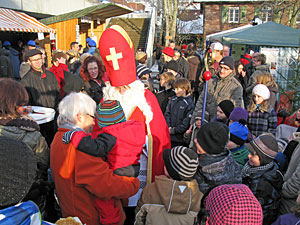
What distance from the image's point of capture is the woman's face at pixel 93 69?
4.91 meters

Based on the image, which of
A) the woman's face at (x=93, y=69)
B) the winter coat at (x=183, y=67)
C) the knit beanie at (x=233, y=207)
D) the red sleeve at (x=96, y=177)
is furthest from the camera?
the winter coat at (x=183, y=67)

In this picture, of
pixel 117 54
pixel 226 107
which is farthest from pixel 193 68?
pixel 117 54

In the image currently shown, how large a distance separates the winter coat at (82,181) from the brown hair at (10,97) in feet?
2.18

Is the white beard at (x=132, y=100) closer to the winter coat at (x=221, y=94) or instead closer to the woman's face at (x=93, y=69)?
the winter coat at (x=221, y=94)

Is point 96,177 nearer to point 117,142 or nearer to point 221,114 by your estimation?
point 117,142

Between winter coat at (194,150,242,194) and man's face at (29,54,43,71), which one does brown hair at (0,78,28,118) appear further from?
man's face at (29,54,43,71)

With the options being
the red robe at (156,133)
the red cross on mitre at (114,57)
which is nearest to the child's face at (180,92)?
the red robe at (156,133)

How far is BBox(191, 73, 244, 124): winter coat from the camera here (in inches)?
175

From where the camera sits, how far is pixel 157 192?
6.91 ft

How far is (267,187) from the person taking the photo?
2514mm

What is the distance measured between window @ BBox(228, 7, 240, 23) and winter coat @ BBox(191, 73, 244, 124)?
32.7 metres

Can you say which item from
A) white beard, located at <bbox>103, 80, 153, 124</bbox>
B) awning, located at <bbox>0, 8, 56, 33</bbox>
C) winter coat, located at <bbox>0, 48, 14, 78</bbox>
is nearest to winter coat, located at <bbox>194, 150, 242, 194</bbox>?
white beard, located at <bbox>103, 80, 153, 124</bbox>

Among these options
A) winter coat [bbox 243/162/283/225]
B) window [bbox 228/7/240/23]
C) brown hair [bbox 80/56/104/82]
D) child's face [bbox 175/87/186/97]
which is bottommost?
winter coat [bbox 243/162/283/225]

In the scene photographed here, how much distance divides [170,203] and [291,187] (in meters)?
1.26
